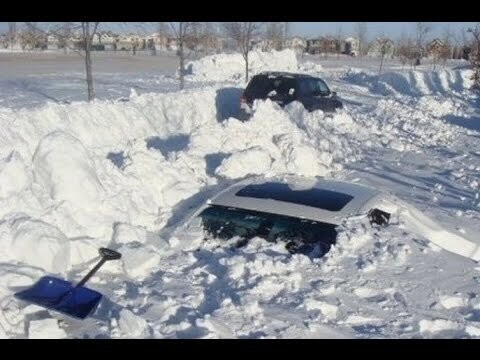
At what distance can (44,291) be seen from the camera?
405 cm

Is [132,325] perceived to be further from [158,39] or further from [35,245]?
[158,39]

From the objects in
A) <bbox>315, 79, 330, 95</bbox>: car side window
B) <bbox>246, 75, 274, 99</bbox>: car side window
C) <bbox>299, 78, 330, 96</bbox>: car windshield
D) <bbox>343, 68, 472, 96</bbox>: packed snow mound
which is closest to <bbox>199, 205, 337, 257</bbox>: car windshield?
<bbox>246, 75, 274, 99</bbox>: car side window

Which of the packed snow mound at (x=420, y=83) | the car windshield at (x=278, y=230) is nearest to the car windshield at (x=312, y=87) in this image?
the car windshield at (x=278, y=230)

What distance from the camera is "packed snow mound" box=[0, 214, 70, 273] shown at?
4867 mm

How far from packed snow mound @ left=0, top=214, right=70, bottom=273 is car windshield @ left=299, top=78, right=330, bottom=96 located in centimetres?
1196

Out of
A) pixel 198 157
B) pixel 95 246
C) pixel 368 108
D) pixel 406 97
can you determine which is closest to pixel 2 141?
pixel 198 157

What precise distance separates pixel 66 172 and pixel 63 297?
271cm

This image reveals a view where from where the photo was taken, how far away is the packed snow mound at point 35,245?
192 inches

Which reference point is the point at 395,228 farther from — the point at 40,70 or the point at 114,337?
the point at 40,70

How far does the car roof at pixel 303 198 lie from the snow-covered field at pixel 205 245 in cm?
18

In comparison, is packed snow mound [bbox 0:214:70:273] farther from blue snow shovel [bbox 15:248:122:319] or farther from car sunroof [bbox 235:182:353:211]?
car sunroof [bbox 235:182:353:211]

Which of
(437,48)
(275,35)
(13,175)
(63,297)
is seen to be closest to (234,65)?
(275,35)

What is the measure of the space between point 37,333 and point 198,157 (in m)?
6.30

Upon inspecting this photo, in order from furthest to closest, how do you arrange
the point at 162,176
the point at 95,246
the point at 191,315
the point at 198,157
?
1. the point at 198,157
2. the point at 162,176
3. the point at 95,246
4. the point at 191,315
